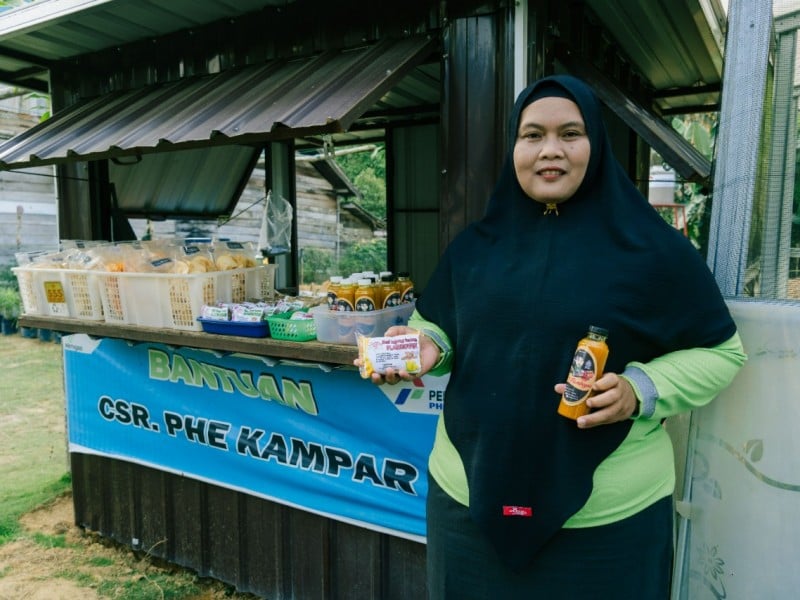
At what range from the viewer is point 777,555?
1.78 metres

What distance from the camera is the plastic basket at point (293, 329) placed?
267 centimetres

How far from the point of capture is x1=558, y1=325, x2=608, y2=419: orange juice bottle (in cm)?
145

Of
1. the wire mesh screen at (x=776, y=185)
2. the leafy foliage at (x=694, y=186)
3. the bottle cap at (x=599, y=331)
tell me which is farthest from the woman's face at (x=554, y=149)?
the leafy foliage at (x=694, y=186)

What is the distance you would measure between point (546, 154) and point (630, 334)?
50cm

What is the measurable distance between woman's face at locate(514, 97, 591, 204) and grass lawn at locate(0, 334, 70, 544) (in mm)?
4312

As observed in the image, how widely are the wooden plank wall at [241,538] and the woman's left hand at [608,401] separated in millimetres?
1697

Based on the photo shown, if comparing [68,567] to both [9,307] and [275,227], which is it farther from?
[9,307]

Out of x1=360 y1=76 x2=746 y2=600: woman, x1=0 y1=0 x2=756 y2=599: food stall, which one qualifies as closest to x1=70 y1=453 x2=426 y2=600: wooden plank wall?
x1=0 y1=0 x2=756 y2=599: food stall

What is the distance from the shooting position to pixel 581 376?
4.77ft

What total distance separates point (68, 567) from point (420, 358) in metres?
3.30

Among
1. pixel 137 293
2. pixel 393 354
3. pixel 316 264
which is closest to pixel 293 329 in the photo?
pixel 137 293

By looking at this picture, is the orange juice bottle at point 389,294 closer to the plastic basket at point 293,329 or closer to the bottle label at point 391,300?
the bottle label at point 391,300

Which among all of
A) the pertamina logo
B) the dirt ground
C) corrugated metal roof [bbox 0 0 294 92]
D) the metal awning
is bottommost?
the dirt ground

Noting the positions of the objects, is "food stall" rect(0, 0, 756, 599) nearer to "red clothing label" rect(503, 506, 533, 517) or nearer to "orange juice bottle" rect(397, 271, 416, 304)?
"orange juice bottle" rect(397, 271, 416, 304)
